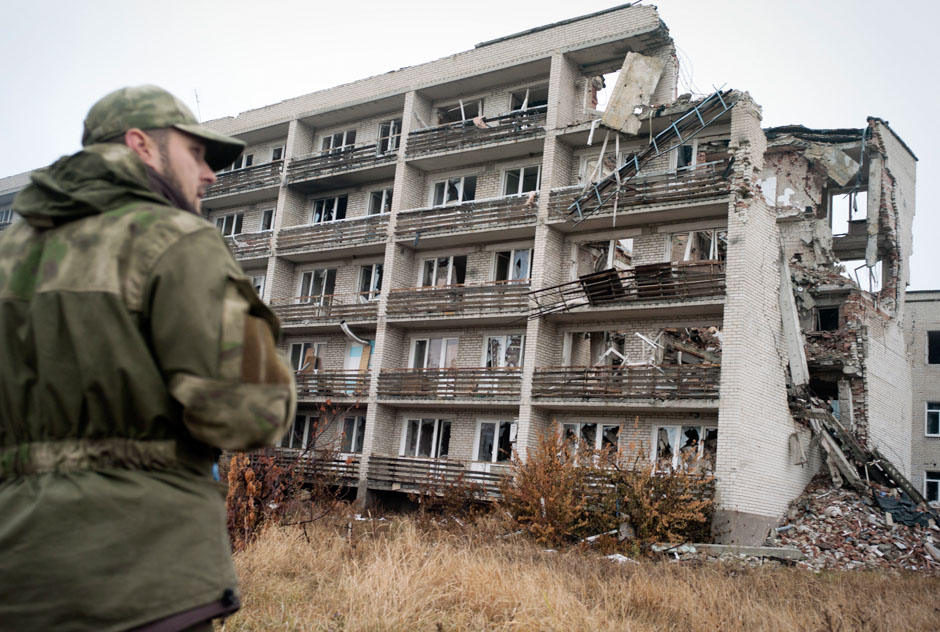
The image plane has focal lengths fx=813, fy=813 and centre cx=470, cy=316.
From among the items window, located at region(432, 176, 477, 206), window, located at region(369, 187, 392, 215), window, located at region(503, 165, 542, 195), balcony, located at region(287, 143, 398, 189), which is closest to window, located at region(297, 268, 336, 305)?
window, located at region(369, 187, 392, 215)

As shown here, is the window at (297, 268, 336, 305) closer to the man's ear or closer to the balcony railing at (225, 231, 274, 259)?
the balcony railing at (225, 231, 274, 259)

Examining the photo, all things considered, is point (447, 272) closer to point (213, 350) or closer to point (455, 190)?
point (455, 190)

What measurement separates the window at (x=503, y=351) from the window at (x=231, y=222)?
1436 centimetres

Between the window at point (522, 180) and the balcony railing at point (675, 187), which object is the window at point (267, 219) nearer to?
the window at point (522, 180)

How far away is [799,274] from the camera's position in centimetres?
2658

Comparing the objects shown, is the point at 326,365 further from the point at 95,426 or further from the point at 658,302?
the point at 95,426

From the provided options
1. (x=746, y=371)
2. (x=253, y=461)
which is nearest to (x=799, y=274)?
(x=746, y=371)

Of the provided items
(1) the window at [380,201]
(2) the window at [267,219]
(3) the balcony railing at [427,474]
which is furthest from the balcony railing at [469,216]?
(2) the window at [267,219]

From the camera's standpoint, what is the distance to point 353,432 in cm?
2911

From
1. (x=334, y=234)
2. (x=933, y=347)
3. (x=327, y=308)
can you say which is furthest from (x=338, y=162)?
(x=933, y=347)

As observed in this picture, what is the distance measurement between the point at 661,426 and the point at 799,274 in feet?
26.6

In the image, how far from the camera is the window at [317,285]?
31688 mm

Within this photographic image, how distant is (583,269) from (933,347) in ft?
65.4

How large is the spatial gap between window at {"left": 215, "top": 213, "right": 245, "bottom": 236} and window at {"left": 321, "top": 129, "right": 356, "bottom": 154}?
516 centimetres
